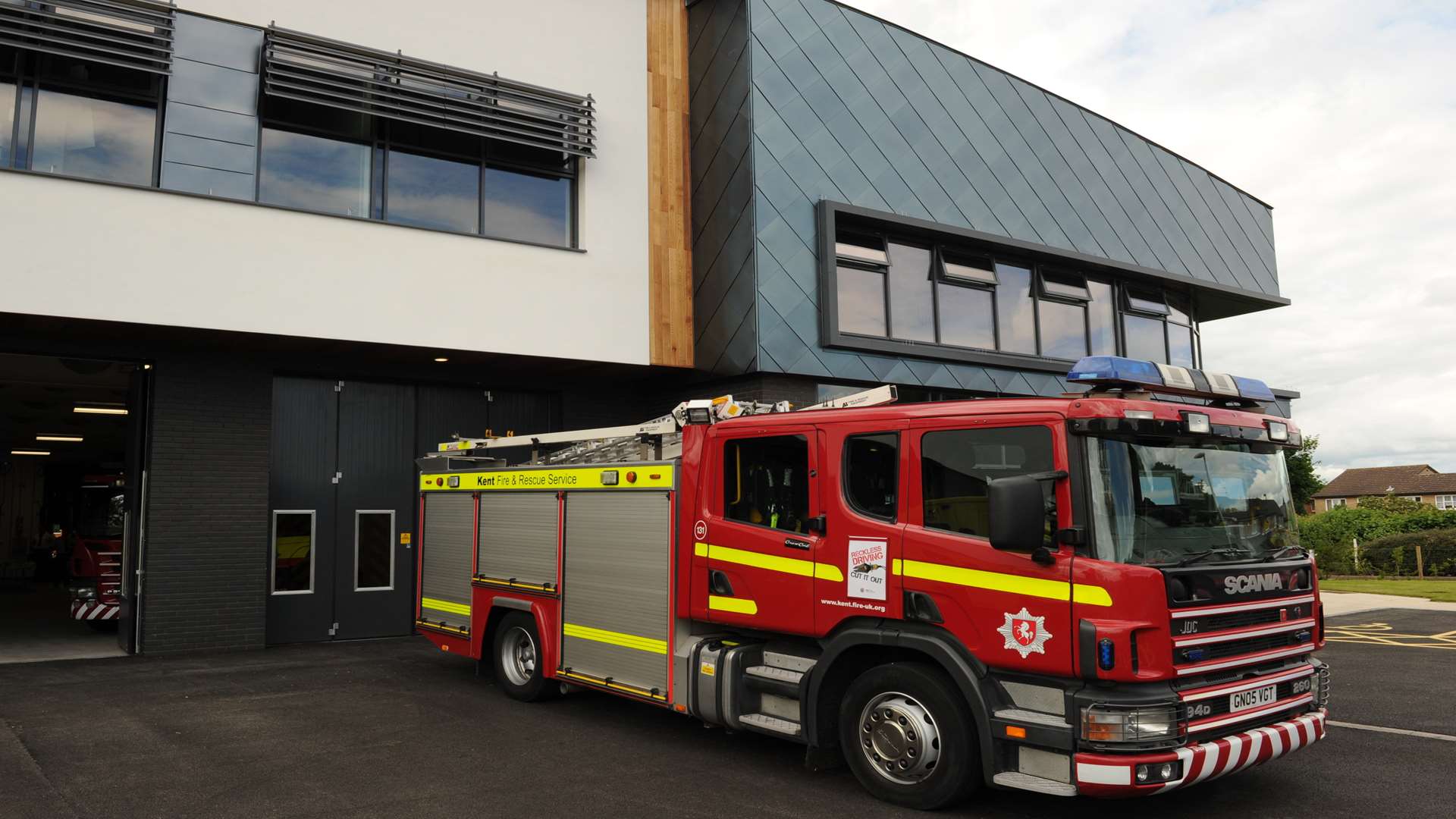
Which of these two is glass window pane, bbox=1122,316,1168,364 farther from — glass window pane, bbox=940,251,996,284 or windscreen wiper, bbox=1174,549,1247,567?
windscreen wiper, bbox=1174,549,1247,567

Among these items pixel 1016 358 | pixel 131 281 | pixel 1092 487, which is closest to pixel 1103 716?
pixel 1092 487

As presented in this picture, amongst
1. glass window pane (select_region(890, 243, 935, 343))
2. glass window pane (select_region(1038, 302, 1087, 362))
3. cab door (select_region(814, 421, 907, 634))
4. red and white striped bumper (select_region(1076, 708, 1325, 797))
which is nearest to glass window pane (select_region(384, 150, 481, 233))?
glass window pane (select_region(890, 243, 935, 343))

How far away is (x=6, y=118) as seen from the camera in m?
10.1

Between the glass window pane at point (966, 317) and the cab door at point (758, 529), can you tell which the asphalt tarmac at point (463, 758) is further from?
the glass window pane at point (966, 317)

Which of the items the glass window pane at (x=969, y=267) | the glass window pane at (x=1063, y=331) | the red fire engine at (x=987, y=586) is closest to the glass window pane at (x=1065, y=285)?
the glass window pane at (x=1063, y=331)

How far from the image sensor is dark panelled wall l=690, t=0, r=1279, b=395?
1258cm

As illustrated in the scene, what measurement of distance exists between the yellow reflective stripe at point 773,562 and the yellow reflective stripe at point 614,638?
0.79m

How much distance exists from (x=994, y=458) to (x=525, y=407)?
9813 millimetres

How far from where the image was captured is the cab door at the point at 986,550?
200 inches

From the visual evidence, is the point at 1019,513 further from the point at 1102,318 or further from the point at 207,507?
the point at 1102,318

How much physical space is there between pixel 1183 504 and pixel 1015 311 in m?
10.6

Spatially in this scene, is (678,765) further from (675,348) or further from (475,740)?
(675,348)

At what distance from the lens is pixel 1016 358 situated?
15055 millimetres

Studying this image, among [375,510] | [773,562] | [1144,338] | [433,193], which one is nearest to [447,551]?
[375,510]
